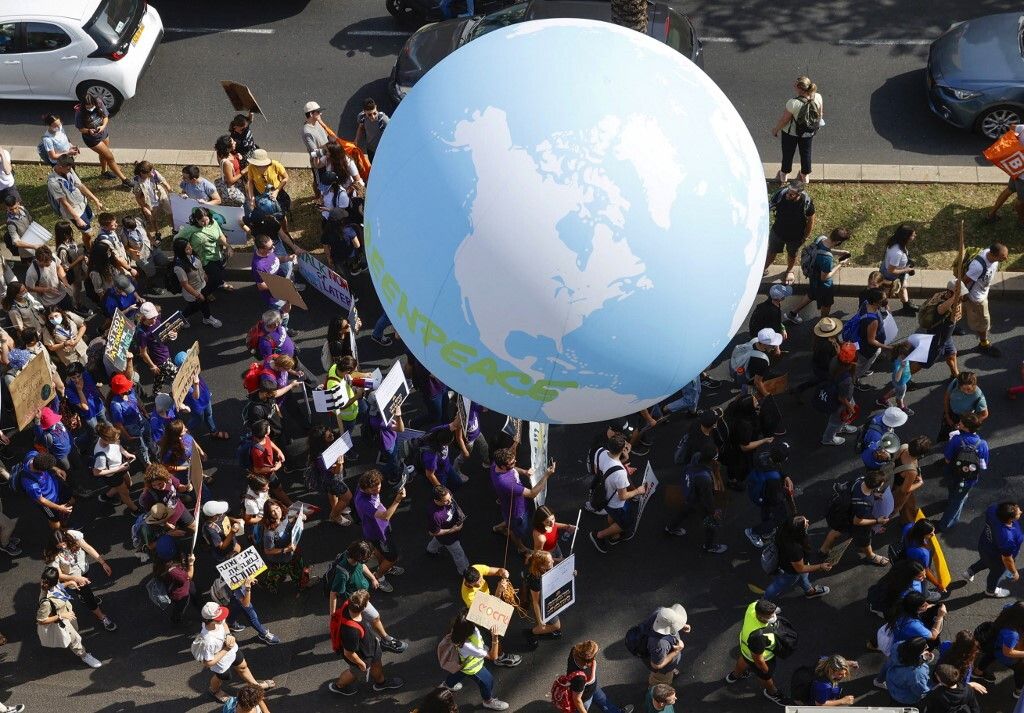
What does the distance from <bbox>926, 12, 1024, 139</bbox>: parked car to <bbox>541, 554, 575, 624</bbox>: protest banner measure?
8.63 meters

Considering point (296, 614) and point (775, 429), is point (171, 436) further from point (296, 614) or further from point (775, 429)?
point (775, 429)

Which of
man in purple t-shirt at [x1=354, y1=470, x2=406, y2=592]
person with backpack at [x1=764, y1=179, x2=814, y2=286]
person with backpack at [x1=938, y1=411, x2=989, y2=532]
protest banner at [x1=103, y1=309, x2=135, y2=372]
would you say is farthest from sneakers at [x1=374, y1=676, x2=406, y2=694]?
person with backpack at [x1=764, y1=179, x2=814, y2=286]

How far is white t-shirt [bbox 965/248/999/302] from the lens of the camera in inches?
452

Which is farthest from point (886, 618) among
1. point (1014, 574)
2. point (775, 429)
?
point (775, 429)

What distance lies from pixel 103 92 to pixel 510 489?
373 inches

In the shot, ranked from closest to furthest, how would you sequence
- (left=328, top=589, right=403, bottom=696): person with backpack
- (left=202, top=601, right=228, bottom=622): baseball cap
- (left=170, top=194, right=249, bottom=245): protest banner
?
(left=202, top=601, right=228, bottom=622): baseball cap < (left=328, top=589, right=403, bottom=696): person with backpack < (left=170, top=194, right=249, bottom=245): protest banner

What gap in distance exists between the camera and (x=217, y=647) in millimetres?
9312

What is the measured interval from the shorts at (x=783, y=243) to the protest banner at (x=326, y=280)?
4.66m

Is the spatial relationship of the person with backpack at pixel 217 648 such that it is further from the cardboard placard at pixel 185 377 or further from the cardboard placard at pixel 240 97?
the cardboard placard at pixel 240 97

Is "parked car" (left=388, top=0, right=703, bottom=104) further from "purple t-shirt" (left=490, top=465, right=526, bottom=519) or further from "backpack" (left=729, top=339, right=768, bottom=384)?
"purple t-shirt" (left=490, top=465, right=526, bottom=519)

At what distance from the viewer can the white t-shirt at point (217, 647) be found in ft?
30.4

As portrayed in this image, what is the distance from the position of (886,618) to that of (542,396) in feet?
13.4

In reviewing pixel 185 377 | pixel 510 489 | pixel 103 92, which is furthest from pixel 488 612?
pixel 103 92

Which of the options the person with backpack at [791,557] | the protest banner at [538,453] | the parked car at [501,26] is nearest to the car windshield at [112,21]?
the parked car at [501,26]
